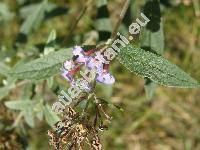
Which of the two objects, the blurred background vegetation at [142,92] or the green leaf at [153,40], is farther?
the blurred background vegetation at [142,92]

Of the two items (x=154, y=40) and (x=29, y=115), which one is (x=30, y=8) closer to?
(x=29, y=115)

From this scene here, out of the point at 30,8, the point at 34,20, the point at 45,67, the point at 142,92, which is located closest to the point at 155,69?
the point at 45,67

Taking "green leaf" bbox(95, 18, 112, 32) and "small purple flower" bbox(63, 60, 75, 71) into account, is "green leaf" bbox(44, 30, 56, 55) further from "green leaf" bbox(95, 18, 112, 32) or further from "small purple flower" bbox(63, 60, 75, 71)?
"small purple flower" bbox(63, 60, 75, 71)

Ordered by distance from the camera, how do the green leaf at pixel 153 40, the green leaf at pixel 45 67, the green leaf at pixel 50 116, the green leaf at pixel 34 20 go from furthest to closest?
1. the green leaf at pixel 34 20
2. the green leaf at pixel 50 116
3. the green leaf at pixel 153 40
4. the green leaf at pixel 45 67

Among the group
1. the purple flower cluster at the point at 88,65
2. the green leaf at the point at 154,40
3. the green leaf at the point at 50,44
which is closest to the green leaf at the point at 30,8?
the green leaf at the point at 50,44

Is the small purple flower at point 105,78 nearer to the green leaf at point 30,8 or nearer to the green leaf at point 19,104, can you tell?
the green leaf at point 19,104
